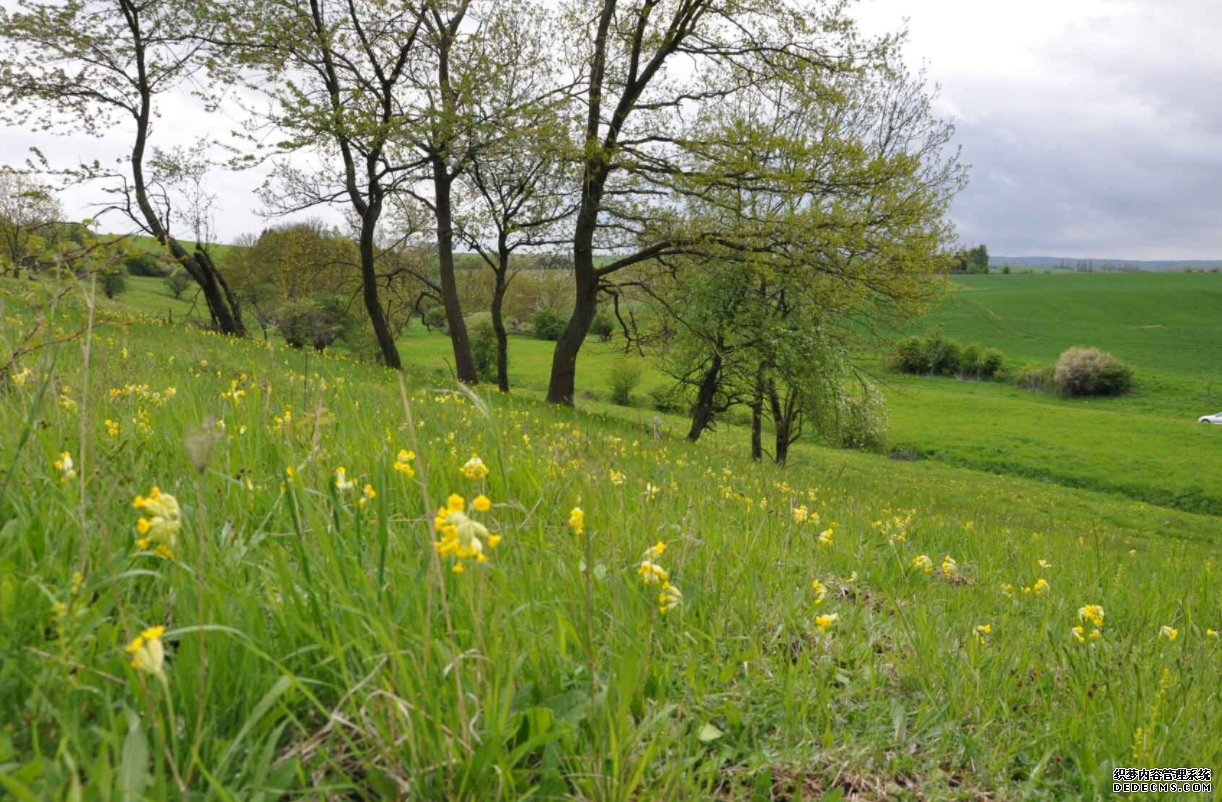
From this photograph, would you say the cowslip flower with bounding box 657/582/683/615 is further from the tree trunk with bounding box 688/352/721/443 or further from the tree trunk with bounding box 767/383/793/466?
the tree trunk with bounding box 767/383/793/466

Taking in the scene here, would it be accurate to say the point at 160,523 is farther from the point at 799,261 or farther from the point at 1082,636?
the point at 799,261

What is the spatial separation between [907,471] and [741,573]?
39.7 m

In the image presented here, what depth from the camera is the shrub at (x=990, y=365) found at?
6844 centimetres

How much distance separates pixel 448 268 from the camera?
862 inches

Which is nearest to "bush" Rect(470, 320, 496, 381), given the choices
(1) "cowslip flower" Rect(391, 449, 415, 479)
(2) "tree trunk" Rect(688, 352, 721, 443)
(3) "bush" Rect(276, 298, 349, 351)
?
(3) "bush" Rect(276, 298, 349, 351)

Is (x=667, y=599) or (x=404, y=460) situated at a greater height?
(x=404, y=460)

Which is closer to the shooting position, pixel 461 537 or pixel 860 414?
pixel 461 537

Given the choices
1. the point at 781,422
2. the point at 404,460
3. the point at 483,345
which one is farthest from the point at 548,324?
the point at 404,460

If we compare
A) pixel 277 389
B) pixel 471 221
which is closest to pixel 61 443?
pixel 277 389

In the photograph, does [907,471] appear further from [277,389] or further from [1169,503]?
[277,389]

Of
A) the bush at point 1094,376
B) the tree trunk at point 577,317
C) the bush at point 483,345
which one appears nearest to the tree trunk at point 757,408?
the tree trunk at point 577,317

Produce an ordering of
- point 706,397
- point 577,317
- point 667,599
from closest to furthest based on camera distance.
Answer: point 667,599, point 577,317, point 706,397

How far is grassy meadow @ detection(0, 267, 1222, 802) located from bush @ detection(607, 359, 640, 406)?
50.8 metres

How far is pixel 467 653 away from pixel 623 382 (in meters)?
54.9
